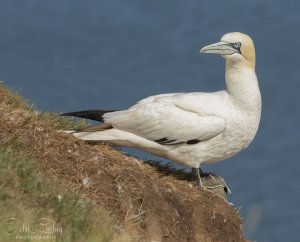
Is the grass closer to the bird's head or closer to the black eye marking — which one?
the bird's head

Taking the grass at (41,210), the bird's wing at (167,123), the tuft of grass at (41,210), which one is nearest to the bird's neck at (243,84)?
the bird's wing at (167,123)

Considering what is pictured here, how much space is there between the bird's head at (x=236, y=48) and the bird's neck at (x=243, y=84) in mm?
107

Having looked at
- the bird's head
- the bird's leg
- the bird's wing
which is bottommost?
the bird's leg

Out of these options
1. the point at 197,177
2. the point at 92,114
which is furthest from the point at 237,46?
the point at 92,114

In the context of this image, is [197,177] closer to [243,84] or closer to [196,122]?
[196,122]

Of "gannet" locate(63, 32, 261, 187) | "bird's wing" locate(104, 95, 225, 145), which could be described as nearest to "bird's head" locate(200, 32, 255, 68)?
"gannet" locate(63, 32, 261, 187)

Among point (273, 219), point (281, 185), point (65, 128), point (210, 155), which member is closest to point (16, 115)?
point (65, 128)

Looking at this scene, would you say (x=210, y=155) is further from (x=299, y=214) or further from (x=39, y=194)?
(x=299, y=214)

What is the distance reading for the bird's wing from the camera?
15211 mm

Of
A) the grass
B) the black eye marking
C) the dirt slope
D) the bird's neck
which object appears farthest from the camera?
the black eye marking

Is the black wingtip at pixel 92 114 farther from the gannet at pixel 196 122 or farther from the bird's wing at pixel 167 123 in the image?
the bird's wing at pixel 167 123

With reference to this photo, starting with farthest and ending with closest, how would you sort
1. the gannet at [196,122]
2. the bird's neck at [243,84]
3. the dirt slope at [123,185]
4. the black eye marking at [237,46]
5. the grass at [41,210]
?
the black eye marking at [237,46] < the bird's neck at [243,84] < the gannet at [196,122] < the dirt slope at [123,185] < the grass at [41,210]

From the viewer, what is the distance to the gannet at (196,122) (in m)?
15.2

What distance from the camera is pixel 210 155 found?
15.4 m
